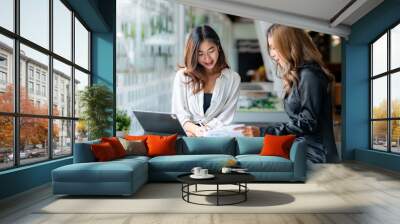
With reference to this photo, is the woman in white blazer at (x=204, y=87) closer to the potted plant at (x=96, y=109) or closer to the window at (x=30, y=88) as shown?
the potted plant at (x=96, y=109)

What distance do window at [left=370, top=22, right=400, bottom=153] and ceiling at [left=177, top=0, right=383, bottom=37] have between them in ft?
2.70

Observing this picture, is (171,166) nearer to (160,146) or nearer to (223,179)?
(160,146)

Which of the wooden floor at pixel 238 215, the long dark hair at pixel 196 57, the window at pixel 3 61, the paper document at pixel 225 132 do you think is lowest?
the wooden floor at pixel 238 215

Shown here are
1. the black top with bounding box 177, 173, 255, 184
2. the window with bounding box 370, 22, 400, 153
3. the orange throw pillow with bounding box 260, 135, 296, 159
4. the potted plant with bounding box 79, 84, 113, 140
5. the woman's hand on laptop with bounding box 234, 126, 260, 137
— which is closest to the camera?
the black top with bounding box 177, 173, 255, 184

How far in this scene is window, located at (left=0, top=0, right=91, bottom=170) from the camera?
520cm

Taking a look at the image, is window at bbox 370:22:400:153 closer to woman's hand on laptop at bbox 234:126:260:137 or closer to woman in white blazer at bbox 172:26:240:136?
woman's hand on laptop at bbox 234:126:260:137

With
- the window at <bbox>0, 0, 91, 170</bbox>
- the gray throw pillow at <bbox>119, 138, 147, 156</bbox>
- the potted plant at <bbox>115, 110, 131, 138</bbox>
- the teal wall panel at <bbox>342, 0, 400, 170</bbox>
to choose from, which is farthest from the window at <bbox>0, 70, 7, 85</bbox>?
the teal wall panel at <bbox>342, 0, 400, 170</bbox>

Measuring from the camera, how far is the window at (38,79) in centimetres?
520

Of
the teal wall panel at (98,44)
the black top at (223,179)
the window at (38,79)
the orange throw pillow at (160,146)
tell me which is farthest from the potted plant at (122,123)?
the black top at (223,179)

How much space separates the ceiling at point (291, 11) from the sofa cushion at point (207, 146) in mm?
2902

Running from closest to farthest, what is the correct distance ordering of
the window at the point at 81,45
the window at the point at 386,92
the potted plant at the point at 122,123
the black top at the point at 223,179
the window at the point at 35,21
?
the black top at the point at 223,179 → the window at the point at 35,21 → the window at the point at 81,45 → the window at the point at 386,92 → the potted plant at the point at 122,123

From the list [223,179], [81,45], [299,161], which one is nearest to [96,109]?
[81,45]

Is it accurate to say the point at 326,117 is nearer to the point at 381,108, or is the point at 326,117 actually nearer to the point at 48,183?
the point at 381,108

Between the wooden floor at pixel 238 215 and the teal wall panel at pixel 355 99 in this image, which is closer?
the wooden floor at pixel 238 215
